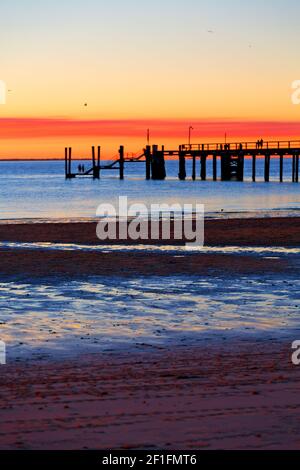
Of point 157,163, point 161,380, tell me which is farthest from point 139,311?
point 157,163

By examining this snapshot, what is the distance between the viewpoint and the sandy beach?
19.4 ft

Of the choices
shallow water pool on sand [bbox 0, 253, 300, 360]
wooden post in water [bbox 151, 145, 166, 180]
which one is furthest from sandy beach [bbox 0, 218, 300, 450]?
wooden post in water [bbox 151, 145, 166, 180]

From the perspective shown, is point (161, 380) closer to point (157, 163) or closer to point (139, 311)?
point (139, 311)

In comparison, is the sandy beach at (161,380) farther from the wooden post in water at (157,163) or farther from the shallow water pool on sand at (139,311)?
the wooden post in water at (157,163)

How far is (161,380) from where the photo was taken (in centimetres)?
759

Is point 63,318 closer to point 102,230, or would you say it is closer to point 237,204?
point 102,230

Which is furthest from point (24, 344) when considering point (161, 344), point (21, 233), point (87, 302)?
point (21, 233)

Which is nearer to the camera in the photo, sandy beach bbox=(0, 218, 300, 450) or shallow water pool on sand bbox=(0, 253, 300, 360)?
sandy beach bbox=(0, 218, 300, 450)

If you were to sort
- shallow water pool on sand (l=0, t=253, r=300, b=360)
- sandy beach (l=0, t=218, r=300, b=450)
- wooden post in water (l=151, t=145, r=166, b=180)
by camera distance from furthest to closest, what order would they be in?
wooden post in water (l=151, t=145, r=166, b=180), shallow water pool on sand (l=0, t=253, r=300, b=360), sandy beach (l=0, t=218, r=300, b=450)

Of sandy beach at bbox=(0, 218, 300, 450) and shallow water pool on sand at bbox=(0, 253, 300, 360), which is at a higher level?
sandy beach at bbox=(0, 218, 300, 450)

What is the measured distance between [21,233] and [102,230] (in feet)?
8.65

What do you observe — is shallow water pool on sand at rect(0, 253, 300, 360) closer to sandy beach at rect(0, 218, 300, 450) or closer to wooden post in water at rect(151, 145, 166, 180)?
sandy beach at rect(0, 218, 300, 450)
